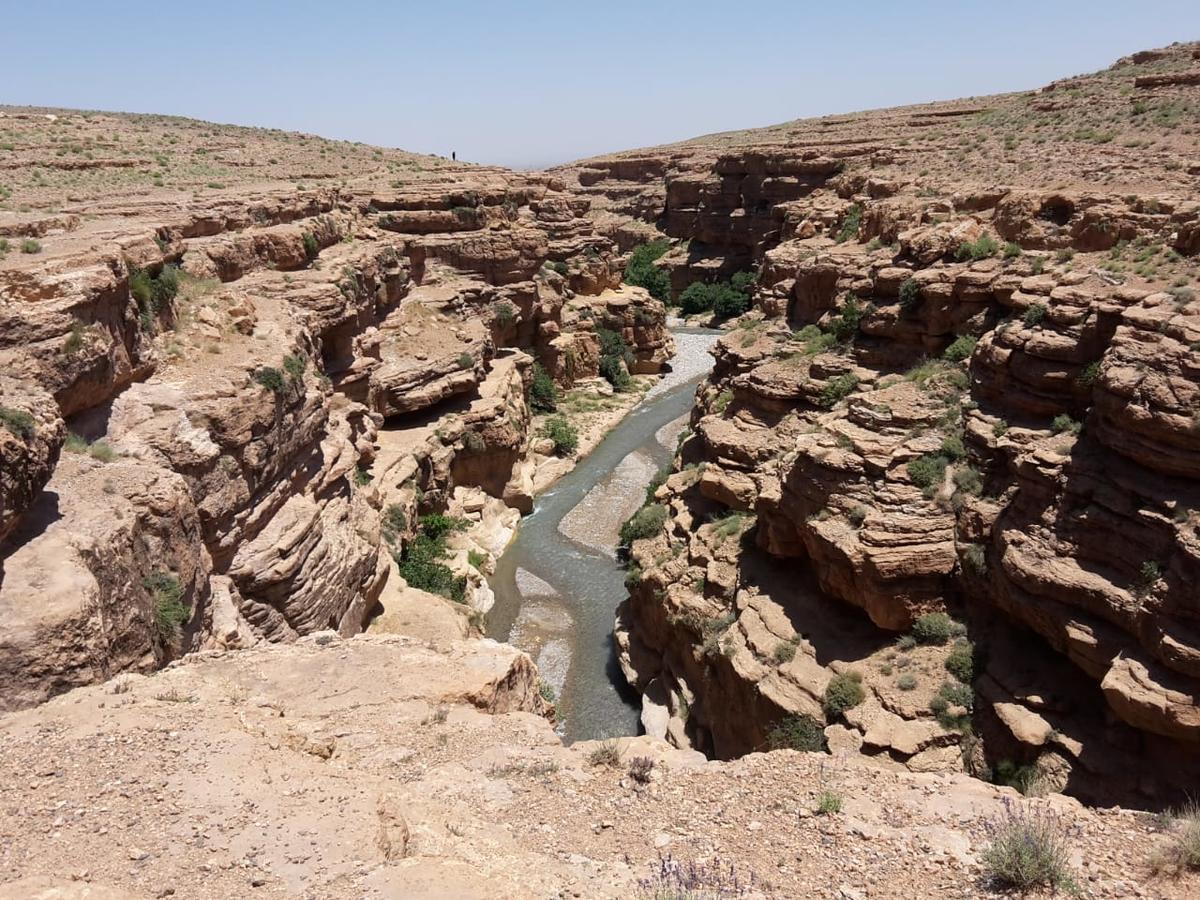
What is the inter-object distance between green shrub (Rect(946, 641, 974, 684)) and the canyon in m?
0.04

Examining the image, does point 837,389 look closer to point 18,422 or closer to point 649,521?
point 649,521

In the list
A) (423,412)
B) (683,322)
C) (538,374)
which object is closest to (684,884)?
(423,412)

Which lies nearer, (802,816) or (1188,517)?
(802,816)

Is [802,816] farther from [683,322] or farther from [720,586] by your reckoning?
[683,322]

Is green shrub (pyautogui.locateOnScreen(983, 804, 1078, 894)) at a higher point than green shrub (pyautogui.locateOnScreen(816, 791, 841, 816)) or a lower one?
higher

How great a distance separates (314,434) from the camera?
59.2 ft

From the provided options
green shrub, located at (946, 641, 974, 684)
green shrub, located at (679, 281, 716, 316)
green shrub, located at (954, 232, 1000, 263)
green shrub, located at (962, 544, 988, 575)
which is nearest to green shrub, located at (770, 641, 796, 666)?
green shrub, located at (946, 641, 974, 684)

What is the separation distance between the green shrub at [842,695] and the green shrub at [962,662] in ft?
5.13

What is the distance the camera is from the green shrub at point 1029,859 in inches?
255

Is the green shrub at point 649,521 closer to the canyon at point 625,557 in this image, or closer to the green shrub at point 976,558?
the canyon at point 625,557

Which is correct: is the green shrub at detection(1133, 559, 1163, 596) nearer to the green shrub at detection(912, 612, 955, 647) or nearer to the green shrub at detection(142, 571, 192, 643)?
the green shrub at detection(912, 612, 955, 647)

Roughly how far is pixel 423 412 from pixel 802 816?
2333cm

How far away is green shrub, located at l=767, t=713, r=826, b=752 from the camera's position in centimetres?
1391

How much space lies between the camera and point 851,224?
97.3 ft
